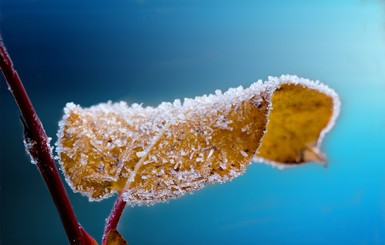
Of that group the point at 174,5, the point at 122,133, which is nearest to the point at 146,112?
the point at 122,133

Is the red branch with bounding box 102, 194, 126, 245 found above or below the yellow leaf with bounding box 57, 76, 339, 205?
below

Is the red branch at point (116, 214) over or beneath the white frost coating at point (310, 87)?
beneath

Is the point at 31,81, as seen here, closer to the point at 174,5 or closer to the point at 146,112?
the point at 174,5

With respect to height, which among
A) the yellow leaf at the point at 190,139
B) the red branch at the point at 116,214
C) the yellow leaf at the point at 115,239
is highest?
the yellow leaf at the point at 190,139

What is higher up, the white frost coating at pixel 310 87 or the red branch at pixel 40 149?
the white frost coating at pixel 310 87
